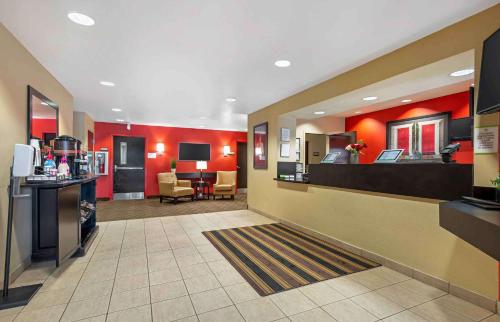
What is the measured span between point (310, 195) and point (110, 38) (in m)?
3.64

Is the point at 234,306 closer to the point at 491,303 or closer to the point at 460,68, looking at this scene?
the point at 491,303

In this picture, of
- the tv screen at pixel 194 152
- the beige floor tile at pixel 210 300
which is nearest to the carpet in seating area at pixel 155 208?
the tv screen at pixel 194 152

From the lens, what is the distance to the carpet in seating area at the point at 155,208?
5.69 m

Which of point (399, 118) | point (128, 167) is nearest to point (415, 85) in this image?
point (399, 118)

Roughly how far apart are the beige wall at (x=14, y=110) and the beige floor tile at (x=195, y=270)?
5.70 ft

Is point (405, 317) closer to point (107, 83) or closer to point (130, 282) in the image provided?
point (130, 282)

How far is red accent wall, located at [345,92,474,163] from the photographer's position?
14.2ft

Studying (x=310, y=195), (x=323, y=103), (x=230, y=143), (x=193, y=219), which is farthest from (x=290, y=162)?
(x=230, y=143)

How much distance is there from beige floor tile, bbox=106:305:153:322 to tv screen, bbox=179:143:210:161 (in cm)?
712

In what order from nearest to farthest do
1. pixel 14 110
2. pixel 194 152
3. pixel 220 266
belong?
pixel 14 110, pixel 220 266, pixel 194 152

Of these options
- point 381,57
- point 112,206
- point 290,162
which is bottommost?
point 112,206

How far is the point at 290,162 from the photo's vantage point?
5219mm

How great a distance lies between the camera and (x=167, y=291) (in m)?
2.31

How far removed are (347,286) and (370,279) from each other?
0.35 meters
